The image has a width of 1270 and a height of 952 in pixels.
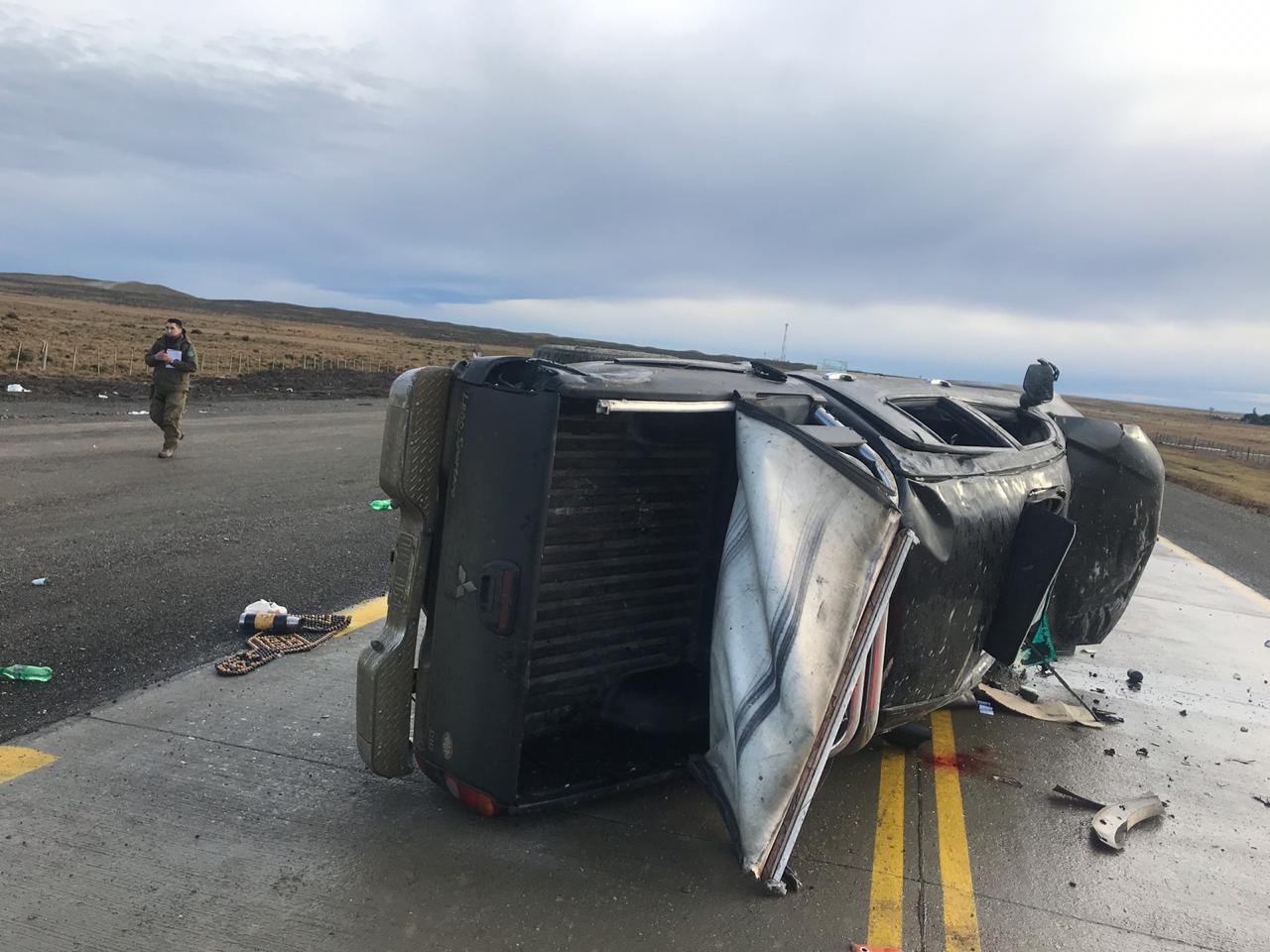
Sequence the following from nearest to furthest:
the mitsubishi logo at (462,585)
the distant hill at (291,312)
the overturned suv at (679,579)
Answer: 1. the overturned suv at (679,579)
2. the mitsubishi logo at (462,585)
3. the distant hill at (291,312)

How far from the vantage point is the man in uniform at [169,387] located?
10.5 m

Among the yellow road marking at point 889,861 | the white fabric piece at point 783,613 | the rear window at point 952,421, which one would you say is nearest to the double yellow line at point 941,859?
the yellow road marking at point 889,861

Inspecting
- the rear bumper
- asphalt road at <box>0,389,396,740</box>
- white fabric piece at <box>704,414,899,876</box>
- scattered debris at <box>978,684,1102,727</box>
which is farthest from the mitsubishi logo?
scattered debris at <box>978,684,1102,727</box>

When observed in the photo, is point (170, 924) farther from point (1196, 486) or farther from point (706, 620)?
point (1196, 486)

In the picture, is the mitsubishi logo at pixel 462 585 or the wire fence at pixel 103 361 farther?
the wire fence at pixel 103 361

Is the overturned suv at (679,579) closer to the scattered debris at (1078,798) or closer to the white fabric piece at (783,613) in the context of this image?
the white fabric piece at (783,613)

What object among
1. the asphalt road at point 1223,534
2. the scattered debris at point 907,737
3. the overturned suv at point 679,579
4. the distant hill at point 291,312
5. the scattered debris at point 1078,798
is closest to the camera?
the overturned suv at point 679,579

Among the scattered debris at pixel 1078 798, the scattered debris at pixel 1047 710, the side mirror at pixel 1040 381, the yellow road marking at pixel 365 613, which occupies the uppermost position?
the side mirror at pixel 1040 381

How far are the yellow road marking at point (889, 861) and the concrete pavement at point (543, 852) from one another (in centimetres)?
1

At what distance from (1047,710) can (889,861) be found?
2.05 metres

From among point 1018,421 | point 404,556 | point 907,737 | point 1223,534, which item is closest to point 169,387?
point 404,556

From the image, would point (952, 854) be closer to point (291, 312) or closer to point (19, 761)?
point (19, 761)

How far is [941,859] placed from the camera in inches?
129

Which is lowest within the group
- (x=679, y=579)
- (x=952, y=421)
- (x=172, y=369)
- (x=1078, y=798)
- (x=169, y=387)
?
(x=1078, y=798)
